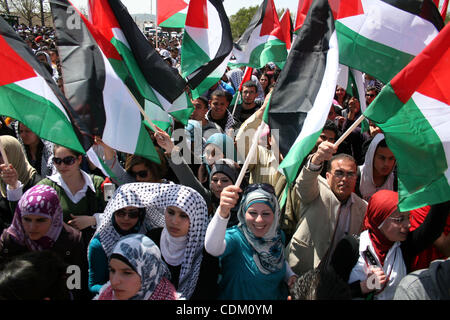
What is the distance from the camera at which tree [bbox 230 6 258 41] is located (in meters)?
44.1

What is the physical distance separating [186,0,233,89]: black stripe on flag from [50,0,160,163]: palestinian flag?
4.52 feet

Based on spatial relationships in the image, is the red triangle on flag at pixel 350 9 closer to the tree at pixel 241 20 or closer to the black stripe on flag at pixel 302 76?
the black stripe on flag at pixel 302 76

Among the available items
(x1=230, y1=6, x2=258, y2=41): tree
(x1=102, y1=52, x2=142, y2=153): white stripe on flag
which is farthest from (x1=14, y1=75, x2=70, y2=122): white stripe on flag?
(x1=230, y1=6, x2=258, y2=41): tree

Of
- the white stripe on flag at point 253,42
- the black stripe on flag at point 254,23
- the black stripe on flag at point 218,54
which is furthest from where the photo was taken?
the black stripe on flag at point 254,23

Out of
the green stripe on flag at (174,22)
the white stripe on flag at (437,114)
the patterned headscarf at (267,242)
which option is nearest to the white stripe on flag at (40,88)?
the patterned headscarf at (267,242)

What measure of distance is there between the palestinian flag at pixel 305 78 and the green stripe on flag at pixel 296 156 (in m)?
0.12

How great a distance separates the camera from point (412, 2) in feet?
9.62

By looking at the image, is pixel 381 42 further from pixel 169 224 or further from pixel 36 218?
pixel 36 218

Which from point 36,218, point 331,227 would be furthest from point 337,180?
point 36,218

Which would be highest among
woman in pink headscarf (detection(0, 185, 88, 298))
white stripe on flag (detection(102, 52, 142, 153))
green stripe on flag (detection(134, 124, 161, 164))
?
white stripe on flag (detection(102, 52, 142, 153))

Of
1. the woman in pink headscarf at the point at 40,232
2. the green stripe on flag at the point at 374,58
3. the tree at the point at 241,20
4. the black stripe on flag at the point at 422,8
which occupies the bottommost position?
the tree at the point at 241,20

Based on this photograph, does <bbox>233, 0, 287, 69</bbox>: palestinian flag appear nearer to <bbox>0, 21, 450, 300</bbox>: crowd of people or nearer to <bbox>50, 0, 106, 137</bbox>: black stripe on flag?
<bbox>0, 21, 450, 300</bbox>: crowd of people

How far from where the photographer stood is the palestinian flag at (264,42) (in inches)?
A: 201

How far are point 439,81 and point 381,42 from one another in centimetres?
83
